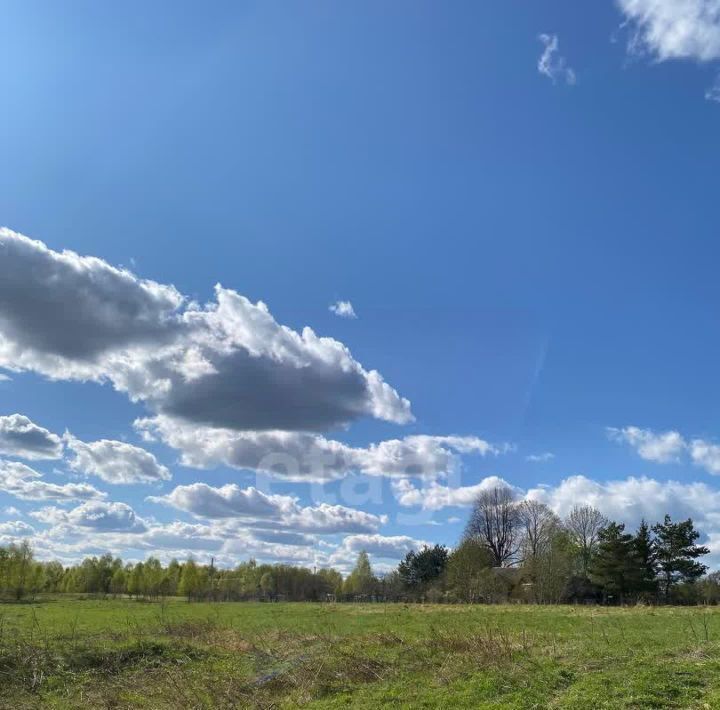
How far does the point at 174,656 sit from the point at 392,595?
3230 inches

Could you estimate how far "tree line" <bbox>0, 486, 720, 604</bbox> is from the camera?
212 feet

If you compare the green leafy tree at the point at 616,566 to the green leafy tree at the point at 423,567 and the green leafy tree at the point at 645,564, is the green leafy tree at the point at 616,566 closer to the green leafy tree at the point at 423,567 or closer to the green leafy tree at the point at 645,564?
the green leafy tree at the point at 645,564

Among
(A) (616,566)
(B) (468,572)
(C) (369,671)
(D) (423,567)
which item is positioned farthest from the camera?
(D) (423,567)

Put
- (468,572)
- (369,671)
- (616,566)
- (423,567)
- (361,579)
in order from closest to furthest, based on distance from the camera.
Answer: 1. (369,671)
2. (616,566)
3. (468,572)
4. (423,567)
5. (361,579)

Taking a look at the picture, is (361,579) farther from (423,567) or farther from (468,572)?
(468,572)

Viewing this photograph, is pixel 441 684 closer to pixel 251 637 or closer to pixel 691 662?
pixel 691 662

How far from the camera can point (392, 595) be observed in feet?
319

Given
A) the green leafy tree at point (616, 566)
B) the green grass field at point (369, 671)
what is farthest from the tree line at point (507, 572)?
the green grass field at point (369, 671)

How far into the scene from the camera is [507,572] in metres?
75.4

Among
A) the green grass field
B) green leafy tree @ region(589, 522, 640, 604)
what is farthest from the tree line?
the green grass field

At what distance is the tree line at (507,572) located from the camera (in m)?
64.6

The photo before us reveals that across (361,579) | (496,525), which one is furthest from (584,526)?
(361,579)

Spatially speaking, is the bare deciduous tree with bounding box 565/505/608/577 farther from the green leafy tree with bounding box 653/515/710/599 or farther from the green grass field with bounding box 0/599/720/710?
the green grass field with bounding box 0/599/720/710

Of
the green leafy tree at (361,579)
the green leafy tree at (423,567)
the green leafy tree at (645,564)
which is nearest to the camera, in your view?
the green leafy tree at (645,564)
